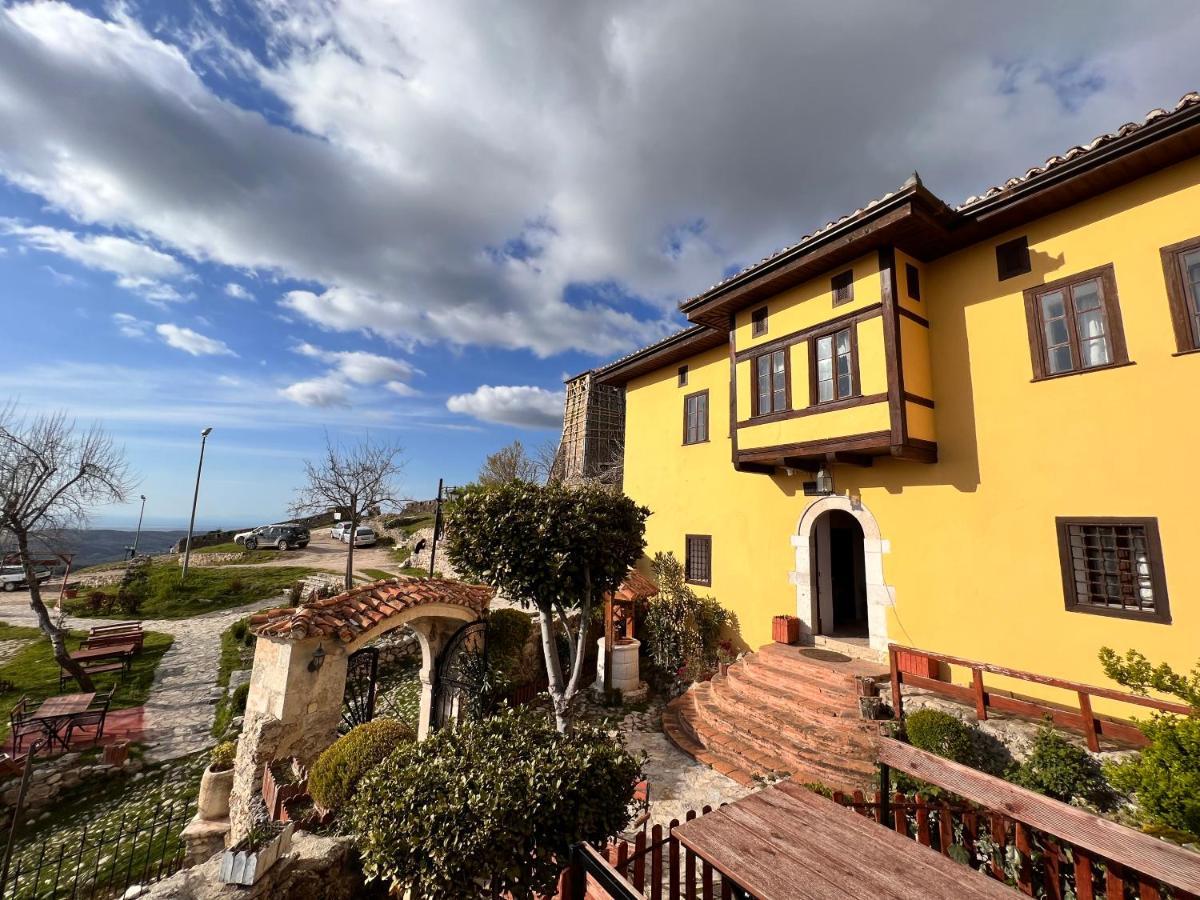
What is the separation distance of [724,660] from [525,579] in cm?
682

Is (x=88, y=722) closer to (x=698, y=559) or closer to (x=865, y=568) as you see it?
(x=698, y=559)

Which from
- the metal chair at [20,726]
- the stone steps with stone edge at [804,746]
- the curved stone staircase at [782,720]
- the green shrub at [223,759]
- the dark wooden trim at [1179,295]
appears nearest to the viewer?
the dark wooden trim at [1179,295]

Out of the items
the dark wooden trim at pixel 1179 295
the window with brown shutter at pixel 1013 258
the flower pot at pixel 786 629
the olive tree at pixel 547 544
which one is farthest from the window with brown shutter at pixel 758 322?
the flower pot at pixel 786 629

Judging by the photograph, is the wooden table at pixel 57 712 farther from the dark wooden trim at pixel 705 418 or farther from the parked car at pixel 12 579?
the parked car at pixel 12 579

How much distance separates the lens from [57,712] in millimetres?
9945

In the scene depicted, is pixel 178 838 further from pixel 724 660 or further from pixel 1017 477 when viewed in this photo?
pixel 1017 477

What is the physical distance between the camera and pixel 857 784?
23.1 ft

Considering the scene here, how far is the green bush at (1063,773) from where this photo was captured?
573 cm

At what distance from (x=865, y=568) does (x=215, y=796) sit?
12521mm

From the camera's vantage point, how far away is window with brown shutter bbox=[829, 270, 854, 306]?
9.36 meters

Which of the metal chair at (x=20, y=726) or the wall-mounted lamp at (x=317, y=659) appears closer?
the wall-mounted lamp at (x=317, y=659)

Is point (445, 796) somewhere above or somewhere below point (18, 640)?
above

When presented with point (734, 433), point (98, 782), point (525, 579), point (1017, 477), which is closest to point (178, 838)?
point (98, 782)

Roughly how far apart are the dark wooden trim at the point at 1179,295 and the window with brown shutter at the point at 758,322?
19.4 ft
